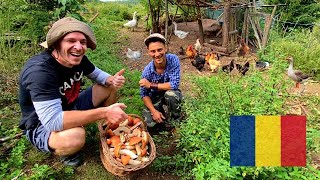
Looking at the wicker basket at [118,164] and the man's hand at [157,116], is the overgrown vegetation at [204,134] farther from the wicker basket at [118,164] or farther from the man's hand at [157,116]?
the wicker basket at [118,164]

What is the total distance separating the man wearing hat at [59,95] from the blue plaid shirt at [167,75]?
2.93ft

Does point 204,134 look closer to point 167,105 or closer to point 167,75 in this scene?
point 167,105

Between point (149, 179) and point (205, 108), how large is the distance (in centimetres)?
95

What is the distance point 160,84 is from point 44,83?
4.88ft

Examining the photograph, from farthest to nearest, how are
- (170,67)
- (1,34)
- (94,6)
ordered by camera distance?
(94,6)
(1,34)
(170,67)

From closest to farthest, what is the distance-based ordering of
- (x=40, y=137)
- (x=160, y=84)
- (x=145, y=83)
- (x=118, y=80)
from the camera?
1. (x=40, y=137)
2. (x=118, y=80)
3. (x=145, y=83)
4. (x=160, y=84)

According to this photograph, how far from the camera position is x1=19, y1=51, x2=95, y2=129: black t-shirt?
102 inches

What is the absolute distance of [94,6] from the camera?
1555 centimetres

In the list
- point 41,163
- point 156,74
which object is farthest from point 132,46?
point 41,163

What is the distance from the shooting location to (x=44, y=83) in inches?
102

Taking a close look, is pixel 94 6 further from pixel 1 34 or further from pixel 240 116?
pixel 240 116

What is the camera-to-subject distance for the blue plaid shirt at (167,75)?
365cm

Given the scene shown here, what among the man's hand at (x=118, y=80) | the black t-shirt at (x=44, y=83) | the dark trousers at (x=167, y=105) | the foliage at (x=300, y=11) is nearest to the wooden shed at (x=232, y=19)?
the foliage at (x=300, y=11)

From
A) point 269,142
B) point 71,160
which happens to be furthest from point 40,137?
point 269,142
